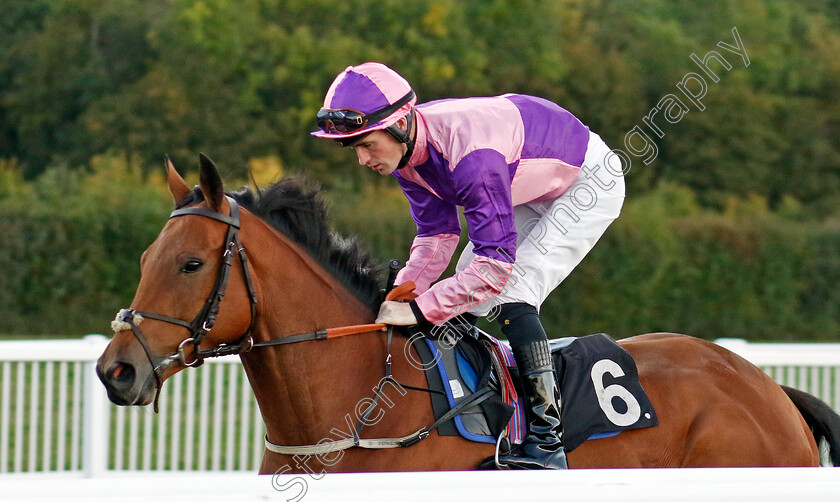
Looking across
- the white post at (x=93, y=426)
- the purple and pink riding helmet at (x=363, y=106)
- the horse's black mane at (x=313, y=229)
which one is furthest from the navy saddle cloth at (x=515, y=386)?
the white post at (x=93, y=426)

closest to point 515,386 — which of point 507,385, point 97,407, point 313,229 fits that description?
point 507,385

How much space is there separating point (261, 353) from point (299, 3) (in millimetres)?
19186

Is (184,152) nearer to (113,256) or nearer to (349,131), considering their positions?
(113,256)

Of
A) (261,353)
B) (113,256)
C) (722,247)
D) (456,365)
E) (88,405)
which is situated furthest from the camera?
(722,247)

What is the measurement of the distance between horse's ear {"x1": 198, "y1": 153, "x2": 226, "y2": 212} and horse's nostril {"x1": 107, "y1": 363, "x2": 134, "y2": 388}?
18.6 inches

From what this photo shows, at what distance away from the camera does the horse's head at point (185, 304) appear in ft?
7.38

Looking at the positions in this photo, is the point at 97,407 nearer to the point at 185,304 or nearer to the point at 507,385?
the point at 185,304

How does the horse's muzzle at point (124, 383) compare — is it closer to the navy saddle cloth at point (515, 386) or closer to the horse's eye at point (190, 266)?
the horse's eye at point (190, 266)

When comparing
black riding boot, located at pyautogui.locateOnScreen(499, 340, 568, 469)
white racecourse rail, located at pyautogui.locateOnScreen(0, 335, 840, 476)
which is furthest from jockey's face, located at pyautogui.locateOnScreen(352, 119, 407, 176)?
white racecourse rail, located at pyautogui.locateOnScreen(0, 335, 840, 476)

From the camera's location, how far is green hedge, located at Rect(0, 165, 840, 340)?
10969 mm

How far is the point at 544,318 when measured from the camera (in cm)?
1153

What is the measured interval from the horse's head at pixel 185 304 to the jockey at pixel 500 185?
15.8 inches

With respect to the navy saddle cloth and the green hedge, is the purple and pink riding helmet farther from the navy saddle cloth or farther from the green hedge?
the green hedge

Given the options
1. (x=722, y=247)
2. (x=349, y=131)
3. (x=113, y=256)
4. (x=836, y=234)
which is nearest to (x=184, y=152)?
(x=113, y=256)
